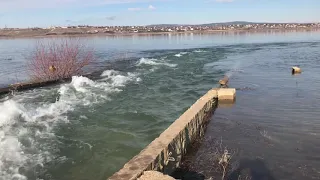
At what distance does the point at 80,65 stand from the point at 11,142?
18255mm

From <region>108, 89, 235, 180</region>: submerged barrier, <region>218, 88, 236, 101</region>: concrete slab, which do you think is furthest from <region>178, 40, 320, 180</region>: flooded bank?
<region>218, 88, 236, 101</region>: concrete slab

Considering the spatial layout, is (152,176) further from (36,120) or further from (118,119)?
(36,120)

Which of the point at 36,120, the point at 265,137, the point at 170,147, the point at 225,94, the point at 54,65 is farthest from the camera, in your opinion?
the point at 54,65

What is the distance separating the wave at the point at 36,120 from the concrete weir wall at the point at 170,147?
149 inches

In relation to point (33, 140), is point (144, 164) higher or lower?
higher

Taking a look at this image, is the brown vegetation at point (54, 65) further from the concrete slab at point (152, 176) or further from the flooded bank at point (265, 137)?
the concrete slab at point (152, 176)

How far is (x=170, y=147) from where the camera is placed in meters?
9.49

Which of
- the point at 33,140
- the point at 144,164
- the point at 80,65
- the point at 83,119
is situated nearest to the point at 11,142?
the point at 33,140

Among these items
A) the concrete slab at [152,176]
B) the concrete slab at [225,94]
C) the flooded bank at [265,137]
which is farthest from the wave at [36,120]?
the concrete slab at [225,94]

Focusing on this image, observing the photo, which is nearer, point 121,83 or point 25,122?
point 25,122

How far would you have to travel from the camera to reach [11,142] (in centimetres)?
1257

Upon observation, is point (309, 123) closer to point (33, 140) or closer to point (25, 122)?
point (33, 140)

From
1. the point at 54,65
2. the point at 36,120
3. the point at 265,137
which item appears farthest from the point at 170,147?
the point at 54,65

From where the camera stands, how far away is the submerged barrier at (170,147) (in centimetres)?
770
